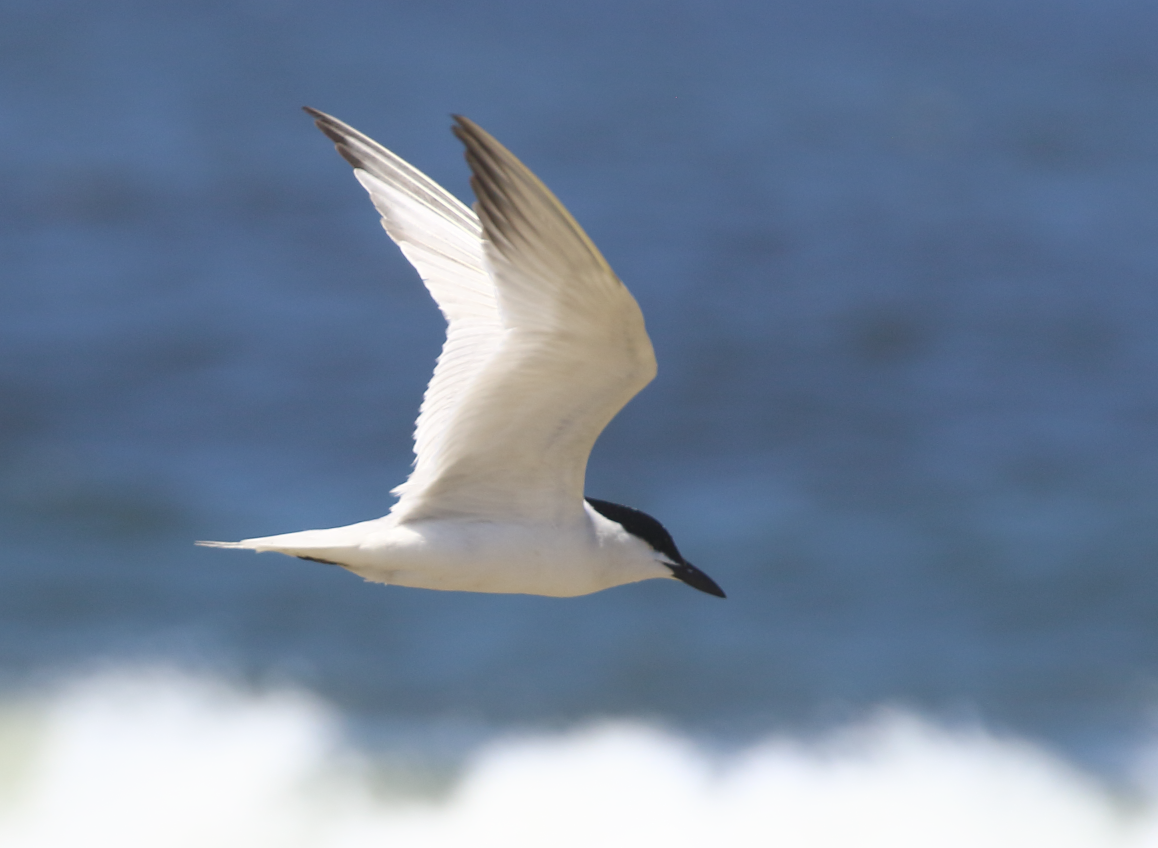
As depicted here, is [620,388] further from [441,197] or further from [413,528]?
[441,197]

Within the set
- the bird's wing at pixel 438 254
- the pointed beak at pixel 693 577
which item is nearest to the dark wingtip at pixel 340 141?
the bird's wing at pixel 438 254

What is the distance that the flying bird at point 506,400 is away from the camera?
2.87 m

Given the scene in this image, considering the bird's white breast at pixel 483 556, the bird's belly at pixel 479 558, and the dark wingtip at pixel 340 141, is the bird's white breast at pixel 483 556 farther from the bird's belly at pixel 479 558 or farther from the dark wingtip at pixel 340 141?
the dark wingtip at pixel 340 141

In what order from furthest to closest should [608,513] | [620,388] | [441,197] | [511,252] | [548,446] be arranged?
[441,197] → [608,513] → [548,446] → [620,388] → [511,252]

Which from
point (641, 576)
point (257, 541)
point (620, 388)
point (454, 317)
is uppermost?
point (454, 317)

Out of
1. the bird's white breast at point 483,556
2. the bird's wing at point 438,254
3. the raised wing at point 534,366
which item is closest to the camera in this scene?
the raised wing at point 534,366

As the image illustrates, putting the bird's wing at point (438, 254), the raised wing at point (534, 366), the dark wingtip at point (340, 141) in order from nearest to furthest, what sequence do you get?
1. the raised wing at point (534, 366)
2. the bird's wing at point (438, 254)
3. the dark wingtip at point (340, 141)

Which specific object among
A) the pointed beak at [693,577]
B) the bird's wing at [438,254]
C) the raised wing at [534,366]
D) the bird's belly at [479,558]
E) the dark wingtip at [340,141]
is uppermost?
the dark wingtip at [340,141]

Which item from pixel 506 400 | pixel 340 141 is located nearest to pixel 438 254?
pixel 340 141

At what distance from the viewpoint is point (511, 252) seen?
9.46ft

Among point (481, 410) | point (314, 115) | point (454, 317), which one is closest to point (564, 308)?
point (481, 410)

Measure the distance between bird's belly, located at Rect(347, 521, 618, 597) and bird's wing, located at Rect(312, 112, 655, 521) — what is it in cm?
5

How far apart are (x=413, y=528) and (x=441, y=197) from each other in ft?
3.88

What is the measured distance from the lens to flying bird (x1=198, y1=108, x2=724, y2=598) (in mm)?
2865
